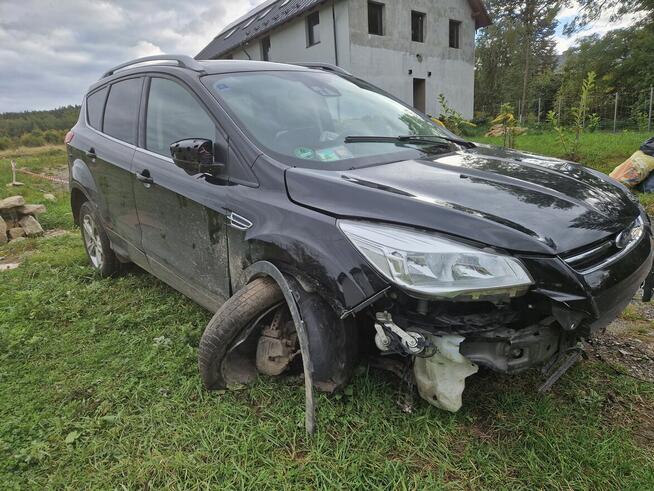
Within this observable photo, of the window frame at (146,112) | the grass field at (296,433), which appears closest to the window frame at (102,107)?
the window frame at (146,112)

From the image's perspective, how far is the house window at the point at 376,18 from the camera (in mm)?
19600

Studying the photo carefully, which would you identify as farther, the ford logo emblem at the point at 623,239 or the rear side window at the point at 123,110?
the rear side window at the point at 123,110

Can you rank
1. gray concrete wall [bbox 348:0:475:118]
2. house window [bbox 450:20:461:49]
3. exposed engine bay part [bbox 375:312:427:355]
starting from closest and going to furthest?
exposed engine bay part [bbox 375:312:427:355] < gray concrete wall [bbox 348:0:475:118] < house window [bbox 450:20:461:49]

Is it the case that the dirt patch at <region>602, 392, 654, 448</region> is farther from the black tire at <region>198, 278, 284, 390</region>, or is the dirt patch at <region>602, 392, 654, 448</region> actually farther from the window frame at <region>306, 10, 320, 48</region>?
the window frame at <region>306, 10, 320, 48</region>

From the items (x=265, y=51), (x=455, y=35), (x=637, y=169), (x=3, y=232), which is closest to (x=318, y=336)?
(x=637, y=169)

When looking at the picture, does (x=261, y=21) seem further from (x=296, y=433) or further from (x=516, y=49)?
(x=296, y=433)

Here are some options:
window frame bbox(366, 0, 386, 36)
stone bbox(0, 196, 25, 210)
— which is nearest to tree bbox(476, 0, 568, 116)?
window frame bbox(366, 0, 386, 36)

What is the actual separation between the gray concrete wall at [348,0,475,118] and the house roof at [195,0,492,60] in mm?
883

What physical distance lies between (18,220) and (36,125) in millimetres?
65854

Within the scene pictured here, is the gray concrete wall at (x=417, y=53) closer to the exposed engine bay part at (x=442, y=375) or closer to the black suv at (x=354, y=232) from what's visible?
the black suv at (x=354, y=232)

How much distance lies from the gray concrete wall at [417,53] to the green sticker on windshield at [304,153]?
17.4 m

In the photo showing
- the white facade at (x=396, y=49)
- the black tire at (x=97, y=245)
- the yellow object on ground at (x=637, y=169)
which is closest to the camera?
the black tire at (x=97, y=245)

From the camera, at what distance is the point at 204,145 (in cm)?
225

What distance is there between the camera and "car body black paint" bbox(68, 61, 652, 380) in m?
1.63
